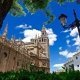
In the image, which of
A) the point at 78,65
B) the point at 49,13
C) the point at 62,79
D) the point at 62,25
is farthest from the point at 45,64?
the point at 62,79

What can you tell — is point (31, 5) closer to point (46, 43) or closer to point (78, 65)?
point (78, 65)

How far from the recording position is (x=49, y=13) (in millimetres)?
14953

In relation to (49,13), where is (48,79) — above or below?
below

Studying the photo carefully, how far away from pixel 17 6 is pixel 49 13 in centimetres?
244

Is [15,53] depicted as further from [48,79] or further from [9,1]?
[48,79]

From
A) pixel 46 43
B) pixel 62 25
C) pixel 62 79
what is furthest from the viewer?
pixel 46 43

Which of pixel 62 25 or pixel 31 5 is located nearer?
pixel 62 25

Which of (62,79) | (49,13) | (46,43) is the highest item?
(46,43)

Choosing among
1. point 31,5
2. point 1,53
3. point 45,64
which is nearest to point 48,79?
point 31,5

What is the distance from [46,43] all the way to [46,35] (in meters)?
7.23

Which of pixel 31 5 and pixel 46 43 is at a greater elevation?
pixel 46 43

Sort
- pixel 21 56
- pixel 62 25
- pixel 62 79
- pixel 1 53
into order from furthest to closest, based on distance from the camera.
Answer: pixel 21 56 → pixel 1 53 → pixel 62 25 → pixel 62 79

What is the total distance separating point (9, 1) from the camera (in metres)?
8.73

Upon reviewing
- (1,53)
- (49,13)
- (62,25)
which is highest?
(1,53)
